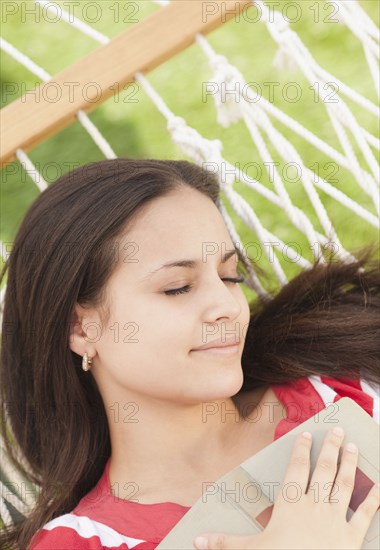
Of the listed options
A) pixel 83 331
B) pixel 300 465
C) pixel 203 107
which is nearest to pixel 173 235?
pixel 83 331

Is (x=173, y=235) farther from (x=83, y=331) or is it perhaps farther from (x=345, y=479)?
(x=345, y=479)

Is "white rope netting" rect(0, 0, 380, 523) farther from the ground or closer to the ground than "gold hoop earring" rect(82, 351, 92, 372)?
farther from the ground

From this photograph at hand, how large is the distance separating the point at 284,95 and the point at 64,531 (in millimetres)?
1675

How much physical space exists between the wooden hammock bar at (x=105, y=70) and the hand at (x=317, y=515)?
759 millimetres

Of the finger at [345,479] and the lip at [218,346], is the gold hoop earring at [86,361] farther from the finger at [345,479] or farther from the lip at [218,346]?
the finger at [345,479]

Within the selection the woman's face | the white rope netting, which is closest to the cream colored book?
the woman's face

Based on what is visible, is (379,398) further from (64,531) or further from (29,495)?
(29,495)

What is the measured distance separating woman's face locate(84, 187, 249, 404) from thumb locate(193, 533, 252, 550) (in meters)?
0.21

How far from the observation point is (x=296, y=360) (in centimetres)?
152

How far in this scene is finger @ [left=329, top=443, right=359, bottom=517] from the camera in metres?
1.19

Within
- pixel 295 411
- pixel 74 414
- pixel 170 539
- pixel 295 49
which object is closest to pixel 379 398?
pixel 295 411

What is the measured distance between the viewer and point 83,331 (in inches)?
55.9

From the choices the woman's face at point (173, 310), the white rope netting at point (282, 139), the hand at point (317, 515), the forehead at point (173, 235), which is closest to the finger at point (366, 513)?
the hand at point (317, 515)

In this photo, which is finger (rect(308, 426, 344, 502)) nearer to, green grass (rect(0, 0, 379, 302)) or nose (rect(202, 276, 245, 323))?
nose (rect(202, 276, 245, 323))
